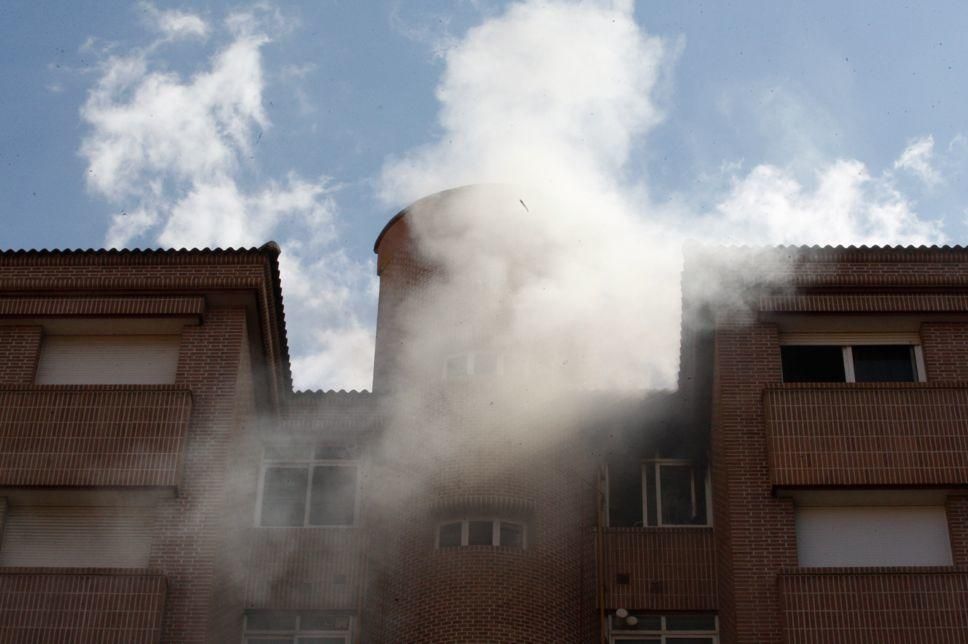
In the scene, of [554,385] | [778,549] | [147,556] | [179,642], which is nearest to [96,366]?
[147,556]

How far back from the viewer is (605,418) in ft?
69.5

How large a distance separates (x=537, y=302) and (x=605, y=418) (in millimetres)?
1952

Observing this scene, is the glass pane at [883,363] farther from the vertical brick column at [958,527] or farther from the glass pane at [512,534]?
the glass pane at [512,534]

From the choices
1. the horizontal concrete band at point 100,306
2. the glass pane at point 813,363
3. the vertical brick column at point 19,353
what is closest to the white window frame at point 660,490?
the glass pane at point 813,363

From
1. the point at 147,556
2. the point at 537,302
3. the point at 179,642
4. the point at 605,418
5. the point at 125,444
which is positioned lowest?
the point at 179,642

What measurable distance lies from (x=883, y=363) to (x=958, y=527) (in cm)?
253

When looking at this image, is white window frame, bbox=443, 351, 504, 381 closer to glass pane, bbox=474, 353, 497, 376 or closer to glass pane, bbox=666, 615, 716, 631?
glass pane, bbox=474, 353, 497, 376

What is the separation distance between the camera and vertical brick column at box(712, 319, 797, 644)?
707 inches

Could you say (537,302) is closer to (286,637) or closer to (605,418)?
(605,418)

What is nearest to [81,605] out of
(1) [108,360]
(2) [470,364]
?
(1) [108,360]

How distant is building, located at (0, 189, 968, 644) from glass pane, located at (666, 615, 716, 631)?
0.12ft

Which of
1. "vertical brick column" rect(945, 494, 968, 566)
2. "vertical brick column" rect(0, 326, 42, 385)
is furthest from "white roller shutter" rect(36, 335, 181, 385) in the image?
"vertical brick column" rect(945, 494, 968, 566)

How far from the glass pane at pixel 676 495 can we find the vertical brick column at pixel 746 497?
60 centimetres

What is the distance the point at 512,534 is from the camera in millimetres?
19422
